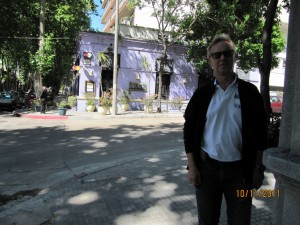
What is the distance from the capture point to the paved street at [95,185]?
177 inches

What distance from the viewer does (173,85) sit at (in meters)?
27.3

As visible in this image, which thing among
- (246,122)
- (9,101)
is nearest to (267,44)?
(246,122)

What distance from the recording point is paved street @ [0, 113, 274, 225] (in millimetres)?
4500

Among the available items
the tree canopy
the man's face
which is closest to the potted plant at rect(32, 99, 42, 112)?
the tree canopy

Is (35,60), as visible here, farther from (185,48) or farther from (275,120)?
(275,120)

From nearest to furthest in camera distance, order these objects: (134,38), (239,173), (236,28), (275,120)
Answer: (239,173), (275,120), (236,28), (134,38)

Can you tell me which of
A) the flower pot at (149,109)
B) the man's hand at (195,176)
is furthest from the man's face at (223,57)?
the flower pot at (149,109)

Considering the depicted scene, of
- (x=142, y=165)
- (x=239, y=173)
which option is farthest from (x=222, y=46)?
(x=142, y=165)

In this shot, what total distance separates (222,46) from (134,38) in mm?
23892

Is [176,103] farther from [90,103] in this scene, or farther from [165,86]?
[90,103]

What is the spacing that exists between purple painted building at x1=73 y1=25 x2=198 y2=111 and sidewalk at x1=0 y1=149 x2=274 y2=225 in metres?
18.5

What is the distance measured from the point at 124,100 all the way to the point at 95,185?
62.0 feet

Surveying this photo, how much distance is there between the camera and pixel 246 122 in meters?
2.55

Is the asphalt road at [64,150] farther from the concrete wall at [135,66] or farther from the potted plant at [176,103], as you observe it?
the potted plant at [176,103]
